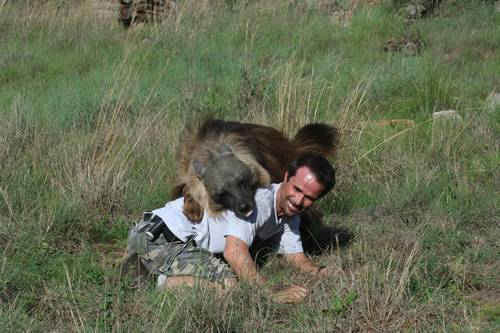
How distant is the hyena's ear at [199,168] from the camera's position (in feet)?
16.1

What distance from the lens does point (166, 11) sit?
10.8 meters

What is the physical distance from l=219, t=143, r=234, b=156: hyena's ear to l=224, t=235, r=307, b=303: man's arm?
694 mm

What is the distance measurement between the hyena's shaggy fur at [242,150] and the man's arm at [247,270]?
17.1 inches

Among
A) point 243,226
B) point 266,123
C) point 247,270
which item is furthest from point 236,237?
point 266,123

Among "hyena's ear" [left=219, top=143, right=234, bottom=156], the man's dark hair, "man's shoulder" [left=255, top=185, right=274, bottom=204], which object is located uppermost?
the man's dark hair

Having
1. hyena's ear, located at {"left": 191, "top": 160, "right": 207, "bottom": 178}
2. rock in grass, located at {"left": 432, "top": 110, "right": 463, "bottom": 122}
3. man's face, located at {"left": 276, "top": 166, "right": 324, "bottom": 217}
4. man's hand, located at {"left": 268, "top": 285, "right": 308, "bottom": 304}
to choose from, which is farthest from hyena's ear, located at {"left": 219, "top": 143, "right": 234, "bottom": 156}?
rock in grass, located at {"left": 432, "top": 110, "right": 463, "bottom": 122}

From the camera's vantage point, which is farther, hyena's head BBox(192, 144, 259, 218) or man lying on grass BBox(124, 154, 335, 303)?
hyena's head BBox(192, 144, 259, 218)

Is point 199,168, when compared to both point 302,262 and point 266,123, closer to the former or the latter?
point 302,262

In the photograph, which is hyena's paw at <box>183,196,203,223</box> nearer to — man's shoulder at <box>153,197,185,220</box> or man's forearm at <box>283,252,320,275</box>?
man's shoulder at <box>153,197,185,220</box>

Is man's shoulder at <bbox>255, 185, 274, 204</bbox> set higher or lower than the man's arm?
higher

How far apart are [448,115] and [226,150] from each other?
2711 mm

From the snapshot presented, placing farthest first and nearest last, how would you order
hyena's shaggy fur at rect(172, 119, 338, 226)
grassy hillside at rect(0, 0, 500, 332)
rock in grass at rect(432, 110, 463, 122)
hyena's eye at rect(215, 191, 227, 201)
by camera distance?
rock in grass at rect(432, 110, 463, 122)
hyena's shaggy fur at rect(172, 119, 338, 226)
hyena's eye at rect(215, 191, 227, 201)
grassy hillside at rect(0, 0, 500, 332)

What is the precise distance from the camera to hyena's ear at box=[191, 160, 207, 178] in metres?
4.91

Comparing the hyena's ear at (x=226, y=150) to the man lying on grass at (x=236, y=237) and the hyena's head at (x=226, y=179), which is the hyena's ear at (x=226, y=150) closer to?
the hyena's head at (x=226, y=179)
